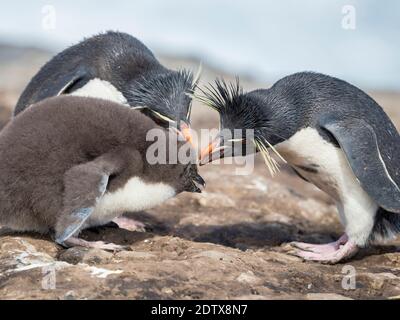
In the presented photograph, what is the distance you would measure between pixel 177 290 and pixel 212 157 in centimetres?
152

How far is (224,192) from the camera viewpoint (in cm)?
747

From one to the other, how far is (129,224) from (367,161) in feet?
6.46

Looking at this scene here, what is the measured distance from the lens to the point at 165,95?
6.41m

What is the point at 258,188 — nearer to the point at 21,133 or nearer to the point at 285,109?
the point at 285,109

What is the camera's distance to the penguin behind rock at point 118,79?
21.0 feet

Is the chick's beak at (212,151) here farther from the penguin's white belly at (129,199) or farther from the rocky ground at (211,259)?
the rocky ground at (211,259)

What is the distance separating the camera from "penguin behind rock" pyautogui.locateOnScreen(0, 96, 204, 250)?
4.57 m

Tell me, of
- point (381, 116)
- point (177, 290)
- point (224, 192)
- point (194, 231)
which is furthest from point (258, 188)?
point (177, 290)

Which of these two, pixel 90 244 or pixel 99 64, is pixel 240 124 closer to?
pixel 90 244

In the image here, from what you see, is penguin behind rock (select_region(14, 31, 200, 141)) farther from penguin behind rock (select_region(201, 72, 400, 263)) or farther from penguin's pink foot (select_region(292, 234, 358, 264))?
penguin's pink foot (select_region(292, 234, 358, 264))

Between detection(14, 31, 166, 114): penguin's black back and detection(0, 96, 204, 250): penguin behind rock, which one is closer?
detection(0, 96, 204, 250): penguin behind rock

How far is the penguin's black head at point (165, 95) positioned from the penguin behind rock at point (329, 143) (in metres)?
0.64

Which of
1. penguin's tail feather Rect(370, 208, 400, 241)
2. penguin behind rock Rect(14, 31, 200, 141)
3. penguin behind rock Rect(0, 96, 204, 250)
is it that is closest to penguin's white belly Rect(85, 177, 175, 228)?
penguin behind rock Rect(0, 96, 204, 250)

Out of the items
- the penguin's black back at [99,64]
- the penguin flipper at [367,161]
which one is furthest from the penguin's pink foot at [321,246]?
the penguin's black back at [99,64]
